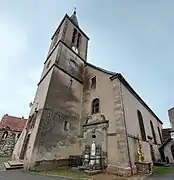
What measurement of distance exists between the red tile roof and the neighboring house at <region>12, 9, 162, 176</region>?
13198 mm

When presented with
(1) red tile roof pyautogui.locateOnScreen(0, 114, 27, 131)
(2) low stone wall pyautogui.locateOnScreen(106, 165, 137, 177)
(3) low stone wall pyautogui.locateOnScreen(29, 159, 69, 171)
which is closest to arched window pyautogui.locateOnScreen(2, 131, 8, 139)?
(1) red tile roof pyautogui.locateOnScreen(0, 114, 27, 131)

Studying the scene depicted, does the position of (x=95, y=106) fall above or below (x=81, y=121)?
above

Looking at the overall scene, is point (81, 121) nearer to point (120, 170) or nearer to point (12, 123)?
point (120, 170)

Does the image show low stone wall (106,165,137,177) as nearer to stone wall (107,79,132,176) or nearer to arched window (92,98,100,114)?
stone wall (107,79,132,176)

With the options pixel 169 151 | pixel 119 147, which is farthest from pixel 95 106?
pixel 169 151

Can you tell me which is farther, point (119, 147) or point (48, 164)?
point (48, 164)

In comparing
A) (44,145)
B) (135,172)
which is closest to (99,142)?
(135,172)

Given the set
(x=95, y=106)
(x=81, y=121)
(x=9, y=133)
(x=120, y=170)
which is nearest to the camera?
(x=120, y=170)

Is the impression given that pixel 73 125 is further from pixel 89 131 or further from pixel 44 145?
pixel 44 145

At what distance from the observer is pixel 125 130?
34.5 feet

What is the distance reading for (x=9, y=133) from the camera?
2403 centimetres

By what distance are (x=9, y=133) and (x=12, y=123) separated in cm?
248

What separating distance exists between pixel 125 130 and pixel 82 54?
41.5 ft

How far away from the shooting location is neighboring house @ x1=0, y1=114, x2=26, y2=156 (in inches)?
879
